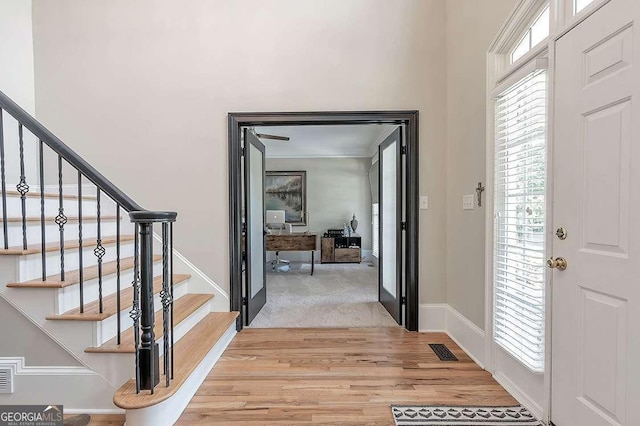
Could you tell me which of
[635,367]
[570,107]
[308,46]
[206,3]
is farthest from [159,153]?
[635,367]

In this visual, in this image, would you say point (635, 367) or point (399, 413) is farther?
point (399, 413)

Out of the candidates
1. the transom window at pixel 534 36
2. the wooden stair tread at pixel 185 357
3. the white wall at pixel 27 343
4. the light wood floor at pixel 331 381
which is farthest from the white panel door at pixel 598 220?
the white wall at pixel 27 343

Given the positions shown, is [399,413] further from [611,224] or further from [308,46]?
[308,46]

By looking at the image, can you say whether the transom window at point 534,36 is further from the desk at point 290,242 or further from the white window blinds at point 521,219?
the desk at point 290,242

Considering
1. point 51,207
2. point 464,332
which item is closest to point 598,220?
point 464,332

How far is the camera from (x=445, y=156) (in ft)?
9.39

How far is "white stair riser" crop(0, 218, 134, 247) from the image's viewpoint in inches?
73.2

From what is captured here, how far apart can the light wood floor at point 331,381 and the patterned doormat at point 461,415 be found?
0.18 ft

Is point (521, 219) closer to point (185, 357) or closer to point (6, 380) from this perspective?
point (185, 357)

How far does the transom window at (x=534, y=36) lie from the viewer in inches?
67.3

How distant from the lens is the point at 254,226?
327 cm

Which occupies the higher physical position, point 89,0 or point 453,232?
point 89,0

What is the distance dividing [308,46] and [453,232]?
2190 millimetres

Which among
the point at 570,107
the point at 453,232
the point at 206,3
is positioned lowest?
the point at 453,232
